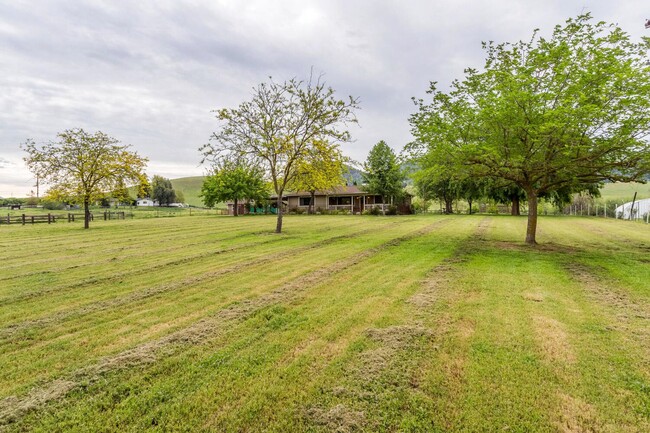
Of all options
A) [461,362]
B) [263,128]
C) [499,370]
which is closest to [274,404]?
[461,362]

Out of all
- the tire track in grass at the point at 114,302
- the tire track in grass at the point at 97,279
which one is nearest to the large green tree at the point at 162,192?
the tire track in grass at the point at 97,279

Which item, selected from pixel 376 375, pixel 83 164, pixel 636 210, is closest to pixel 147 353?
pixel 376 375

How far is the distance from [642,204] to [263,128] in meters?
36.9

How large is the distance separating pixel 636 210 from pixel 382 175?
25476 mm

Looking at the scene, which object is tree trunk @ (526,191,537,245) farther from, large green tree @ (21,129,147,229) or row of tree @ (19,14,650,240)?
large green tree @ (21,129,147,229)

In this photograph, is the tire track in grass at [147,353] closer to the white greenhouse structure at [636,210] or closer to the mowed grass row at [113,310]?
the mowed grass row at [113,310]

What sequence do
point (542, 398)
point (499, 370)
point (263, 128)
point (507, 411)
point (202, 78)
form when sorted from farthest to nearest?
point (202, 78) → point (263, 128) → point (499, 370) → point (542, 398) → point (507, 411)

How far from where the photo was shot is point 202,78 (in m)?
19.2

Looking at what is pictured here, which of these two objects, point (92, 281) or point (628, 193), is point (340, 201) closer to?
point (92, 281)

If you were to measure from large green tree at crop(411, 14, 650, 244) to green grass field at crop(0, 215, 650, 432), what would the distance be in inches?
169

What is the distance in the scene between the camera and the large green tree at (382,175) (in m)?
38.5

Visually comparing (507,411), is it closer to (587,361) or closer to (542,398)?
(542,398)

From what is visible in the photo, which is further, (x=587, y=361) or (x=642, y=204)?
(x=642, y=204)

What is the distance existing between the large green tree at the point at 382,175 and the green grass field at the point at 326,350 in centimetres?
3111
